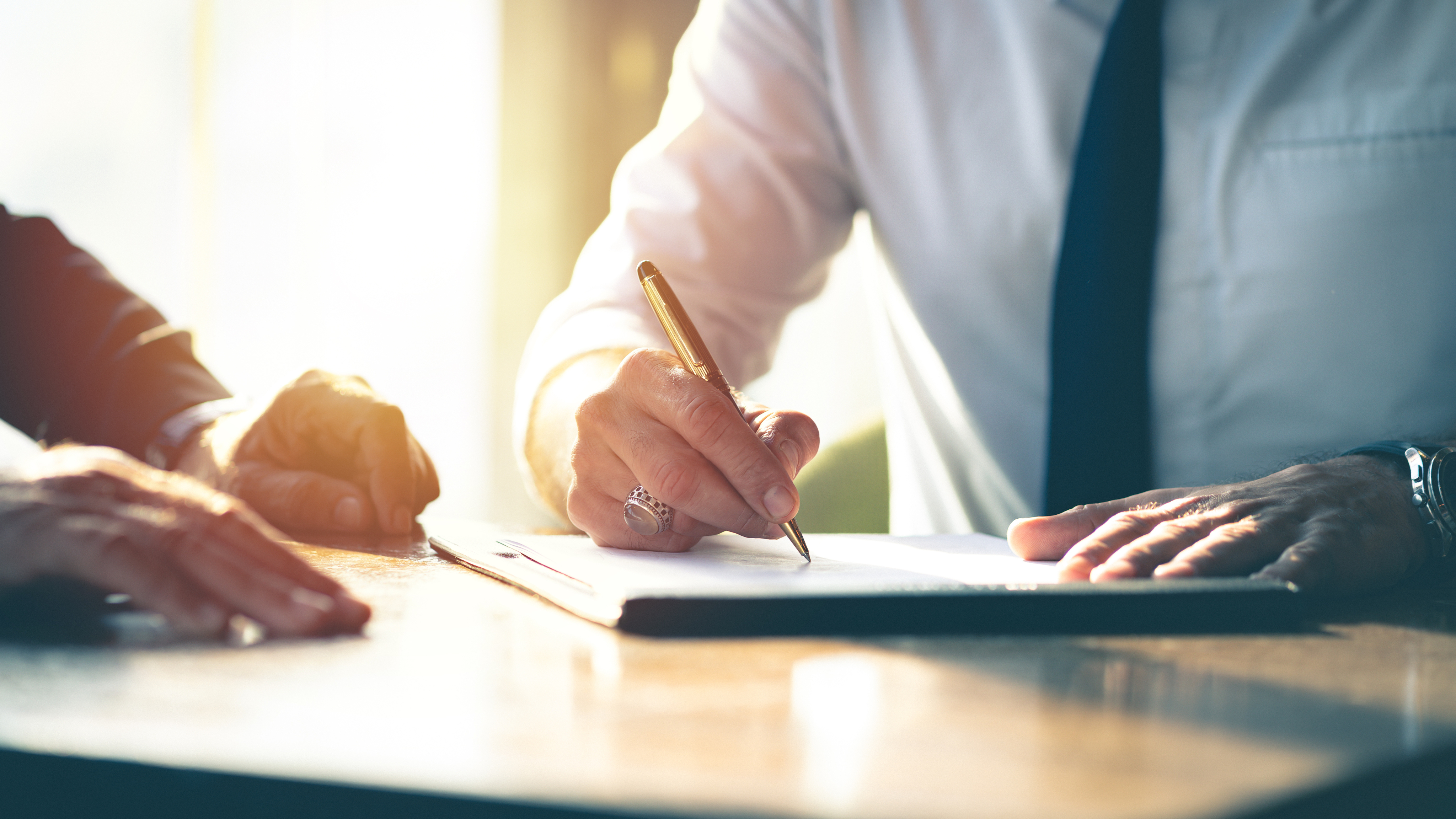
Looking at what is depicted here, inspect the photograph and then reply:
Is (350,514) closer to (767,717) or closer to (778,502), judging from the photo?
(778,502)

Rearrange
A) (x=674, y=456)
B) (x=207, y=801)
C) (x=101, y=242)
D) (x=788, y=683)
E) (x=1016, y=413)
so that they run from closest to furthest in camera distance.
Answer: (x=207, y=801)
(x=788, y=683)
(x=674, y=456)
(x=1016, y=413)
(x=101, y=242)

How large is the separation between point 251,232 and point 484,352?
0.82 m

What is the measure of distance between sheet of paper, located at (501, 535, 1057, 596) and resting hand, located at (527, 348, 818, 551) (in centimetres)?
2

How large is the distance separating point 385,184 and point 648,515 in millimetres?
2930

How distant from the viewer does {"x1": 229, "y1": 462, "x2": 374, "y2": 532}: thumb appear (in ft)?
2.84

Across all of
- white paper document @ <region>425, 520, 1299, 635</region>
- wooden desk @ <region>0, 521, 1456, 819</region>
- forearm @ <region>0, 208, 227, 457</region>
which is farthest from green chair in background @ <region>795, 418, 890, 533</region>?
wooden desk @ <region>0, 521, 1456, 819</region>

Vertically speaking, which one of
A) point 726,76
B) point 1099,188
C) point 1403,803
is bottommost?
point 1403,803

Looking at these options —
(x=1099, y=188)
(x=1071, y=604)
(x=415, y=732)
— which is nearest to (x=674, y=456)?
(x=1071, y=604)

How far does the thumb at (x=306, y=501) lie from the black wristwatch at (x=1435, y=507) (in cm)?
80

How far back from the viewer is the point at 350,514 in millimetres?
860

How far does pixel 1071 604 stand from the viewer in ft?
1.50

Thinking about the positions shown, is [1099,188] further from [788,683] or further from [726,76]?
[788,683]

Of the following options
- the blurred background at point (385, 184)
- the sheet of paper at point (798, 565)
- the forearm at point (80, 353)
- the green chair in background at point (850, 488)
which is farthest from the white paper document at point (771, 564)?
the blurred background at point (385, 184)

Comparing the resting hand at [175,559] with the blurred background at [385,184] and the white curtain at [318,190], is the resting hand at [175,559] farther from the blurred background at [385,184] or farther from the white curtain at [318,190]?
the white curtain at [318,190]
